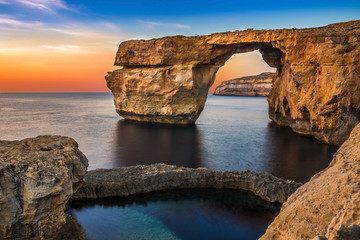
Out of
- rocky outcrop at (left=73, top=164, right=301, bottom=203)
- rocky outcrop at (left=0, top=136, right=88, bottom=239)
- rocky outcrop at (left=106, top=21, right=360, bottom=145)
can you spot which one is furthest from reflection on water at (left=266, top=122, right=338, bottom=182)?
rocky outcrop at (left=0, top=136, right=88, bottom=239)

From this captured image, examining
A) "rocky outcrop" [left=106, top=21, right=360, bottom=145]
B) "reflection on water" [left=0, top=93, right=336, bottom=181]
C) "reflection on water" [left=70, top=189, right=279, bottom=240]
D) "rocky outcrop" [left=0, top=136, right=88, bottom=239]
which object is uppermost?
"rocky outcrop" [left=106, top=21, right=360, bottom=145]

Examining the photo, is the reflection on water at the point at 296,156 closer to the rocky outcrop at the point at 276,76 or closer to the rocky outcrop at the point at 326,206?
the rocky outcrop at the point at 276,76

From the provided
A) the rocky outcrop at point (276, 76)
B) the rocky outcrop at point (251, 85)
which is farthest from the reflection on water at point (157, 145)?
the rocky outcrop at point (251, 85)

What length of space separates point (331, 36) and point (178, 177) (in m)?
19.0

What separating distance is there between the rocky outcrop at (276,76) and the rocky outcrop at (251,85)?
318 feet

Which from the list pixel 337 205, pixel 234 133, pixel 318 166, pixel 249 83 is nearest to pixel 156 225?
pixel 337 205

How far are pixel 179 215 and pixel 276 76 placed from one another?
30113 millimetres

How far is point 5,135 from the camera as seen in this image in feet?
103

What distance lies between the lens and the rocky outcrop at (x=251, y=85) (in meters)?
132

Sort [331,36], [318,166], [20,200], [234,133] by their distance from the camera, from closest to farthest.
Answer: [20,200]
[318,166]
[331,36]
[234,133]

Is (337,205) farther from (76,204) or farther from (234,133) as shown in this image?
(234,133)

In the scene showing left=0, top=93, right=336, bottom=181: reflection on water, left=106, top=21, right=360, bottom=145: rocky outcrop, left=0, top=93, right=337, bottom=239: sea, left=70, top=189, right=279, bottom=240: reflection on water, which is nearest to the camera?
left=70, top=189, right=279, bottom=240: reflection on water

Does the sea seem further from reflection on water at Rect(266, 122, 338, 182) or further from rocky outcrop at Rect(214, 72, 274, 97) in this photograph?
rocky outcrop at Rect(214, 72, 274, 97)

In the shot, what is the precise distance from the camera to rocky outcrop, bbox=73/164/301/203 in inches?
513
